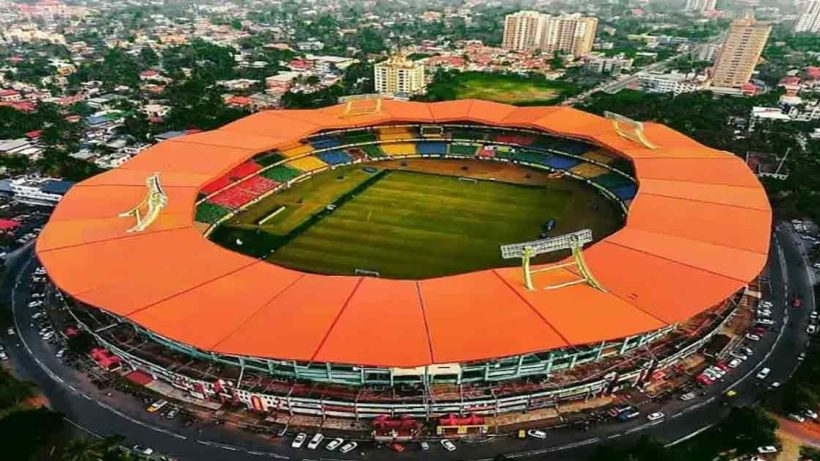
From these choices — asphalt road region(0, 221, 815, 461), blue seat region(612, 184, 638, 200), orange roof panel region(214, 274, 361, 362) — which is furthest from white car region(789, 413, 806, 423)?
blue seat region(612, 184, 638, 200)

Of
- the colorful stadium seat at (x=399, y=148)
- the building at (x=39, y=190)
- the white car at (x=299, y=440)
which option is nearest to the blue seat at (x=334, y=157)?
the colorful stadium seat at (x=399, y=148)

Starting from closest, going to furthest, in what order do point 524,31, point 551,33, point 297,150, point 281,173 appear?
point 281,173
point 297,150
point 551,33
point 524,31

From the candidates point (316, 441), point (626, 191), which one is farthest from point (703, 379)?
point (626, 191)

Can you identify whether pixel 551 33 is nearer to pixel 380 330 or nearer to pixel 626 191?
pixel 626 191

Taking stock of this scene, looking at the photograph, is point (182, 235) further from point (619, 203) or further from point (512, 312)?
point (619, 203)

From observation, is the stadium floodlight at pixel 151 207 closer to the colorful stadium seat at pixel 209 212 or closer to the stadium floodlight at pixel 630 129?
the colorful stadium seat at pixel 209 212

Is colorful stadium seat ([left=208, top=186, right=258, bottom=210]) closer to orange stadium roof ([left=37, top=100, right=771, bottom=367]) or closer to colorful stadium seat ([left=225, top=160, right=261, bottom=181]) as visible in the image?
colorful stadium seat ([left=225, top=160, right=261, bottom=181])
